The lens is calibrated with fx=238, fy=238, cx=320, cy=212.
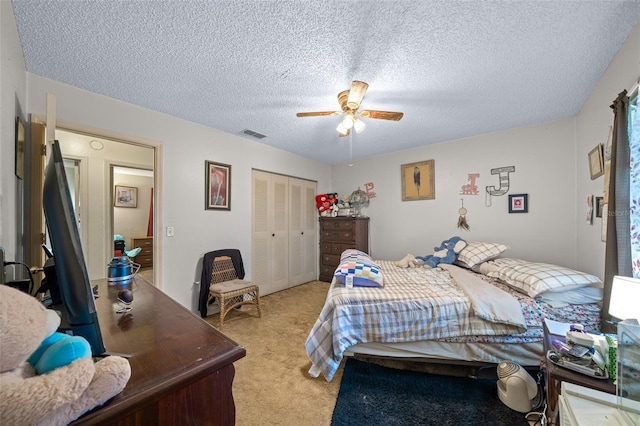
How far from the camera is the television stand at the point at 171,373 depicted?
1.79 feet

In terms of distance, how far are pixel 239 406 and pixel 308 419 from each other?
45 cm

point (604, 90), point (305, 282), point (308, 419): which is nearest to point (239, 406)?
point (308, 419)

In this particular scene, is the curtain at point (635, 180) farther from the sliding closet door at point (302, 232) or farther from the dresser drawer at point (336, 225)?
the sliding closet door at point (302, 232)

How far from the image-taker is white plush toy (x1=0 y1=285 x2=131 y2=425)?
14.9 inches

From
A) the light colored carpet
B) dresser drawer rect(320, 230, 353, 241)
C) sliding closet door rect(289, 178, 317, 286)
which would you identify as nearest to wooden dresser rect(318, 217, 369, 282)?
dresser drawer rect(320, 230, 353, 241)

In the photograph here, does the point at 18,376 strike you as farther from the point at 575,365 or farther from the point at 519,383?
the point at 519,383

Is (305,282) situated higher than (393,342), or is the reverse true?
(393,342)

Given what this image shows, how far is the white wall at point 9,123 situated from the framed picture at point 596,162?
3.91 m

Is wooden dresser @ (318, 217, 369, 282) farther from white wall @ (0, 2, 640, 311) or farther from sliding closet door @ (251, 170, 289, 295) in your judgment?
sliding closet door @ (251, 170, 289, 295)

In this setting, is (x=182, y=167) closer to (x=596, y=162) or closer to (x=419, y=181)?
(x=419, y=181)

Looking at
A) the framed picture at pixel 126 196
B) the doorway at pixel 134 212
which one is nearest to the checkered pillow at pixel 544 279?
the doorway at pixel 134 212

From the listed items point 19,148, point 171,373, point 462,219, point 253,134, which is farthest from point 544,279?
point 19,148

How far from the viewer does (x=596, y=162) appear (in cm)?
205

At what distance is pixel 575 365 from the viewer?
3.57ft
